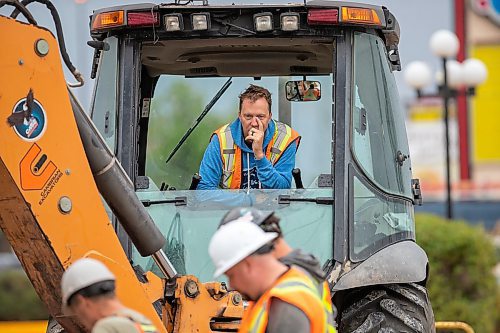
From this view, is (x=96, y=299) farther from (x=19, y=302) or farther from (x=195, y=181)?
(x=19, y=302)

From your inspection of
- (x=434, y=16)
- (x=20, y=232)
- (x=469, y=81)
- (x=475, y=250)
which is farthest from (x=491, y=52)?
(x=20, y=232)

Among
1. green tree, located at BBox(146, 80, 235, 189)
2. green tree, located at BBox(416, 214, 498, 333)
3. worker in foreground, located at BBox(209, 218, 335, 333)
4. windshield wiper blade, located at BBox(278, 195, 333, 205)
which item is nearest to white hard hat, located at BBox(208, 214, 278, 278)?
worker in foreground, located at BBox(209, 218, 335, 333)

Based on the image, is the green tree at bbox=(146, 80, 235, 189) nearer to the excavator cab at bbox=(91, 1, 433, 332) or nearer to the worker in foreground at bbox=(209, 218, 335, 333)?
the excavator cab at bbox=(91, 1, 433, 332)

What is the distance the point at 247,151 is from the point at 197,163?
0.57 m

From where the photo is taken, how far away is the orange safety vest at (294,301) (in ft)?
16.9

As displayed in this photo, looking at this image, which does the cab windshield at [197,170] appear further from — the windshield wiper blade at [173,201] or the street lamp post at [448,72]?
the street lamp post at [448,72]

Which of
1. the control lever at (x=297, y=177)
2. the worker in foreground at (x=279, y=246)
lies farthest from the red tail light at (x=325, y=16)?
the worker in foreground at (x=279, y=246)

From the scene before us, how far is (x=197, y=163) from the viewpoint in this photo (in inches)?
359

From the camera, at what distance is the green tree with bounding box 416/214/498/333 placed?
17719 millimetres

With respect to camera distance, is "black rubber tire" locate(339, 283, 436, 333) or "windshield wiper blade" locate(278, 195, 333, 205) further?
"windshield wiper blade" locate(278, 195, 333, 205)

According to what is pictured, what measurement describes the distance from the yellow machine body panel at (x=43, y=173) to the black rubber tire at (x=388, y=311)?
167 centimetres

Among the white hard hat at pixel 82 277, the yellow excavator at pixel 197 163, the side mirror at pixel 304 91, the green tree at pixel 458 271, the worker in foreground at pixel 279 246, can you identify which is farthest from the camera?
the green tree at pixel 458 271

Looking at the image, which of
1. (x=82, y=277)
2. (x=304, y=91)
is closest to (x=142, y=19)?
(x=304, y=91)

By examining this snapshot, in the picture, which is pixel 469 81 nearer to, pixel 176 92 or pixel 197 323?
pixel 176 92
